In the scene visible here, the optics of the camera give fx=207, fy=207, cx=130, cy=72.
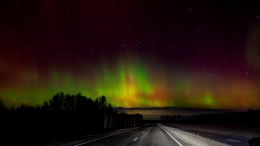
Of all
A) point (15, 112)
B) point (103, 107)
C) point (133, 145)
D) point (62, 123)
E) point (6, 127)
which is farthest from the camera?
point (103, 107)

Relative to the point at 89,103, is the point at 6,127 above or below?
below

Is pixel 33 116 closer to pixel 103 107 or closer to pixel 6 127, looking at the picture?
pixel 6 127

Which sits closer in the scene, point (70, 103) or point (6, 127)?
point (6, 127)

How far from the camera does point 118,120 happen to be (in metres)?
119

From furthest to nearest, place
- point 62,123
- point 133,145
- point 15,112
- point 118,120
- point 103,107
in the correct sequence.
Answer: point 103,107
point 118,120
point 15,112
point 62,123
point 133,145

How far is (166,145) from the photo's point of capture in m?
16.7

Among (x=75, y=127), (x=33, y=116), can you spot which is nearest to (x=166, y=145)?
(x=75, y=127)

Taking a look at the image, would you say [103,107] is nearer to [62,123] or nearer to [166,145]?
[62,123]

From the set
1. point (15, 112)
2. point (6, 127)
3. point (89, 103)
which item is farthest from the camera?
point (89, 103)

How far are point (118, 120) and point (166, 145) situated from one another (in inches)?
4120

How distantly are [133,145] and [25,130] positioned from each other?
5150cm

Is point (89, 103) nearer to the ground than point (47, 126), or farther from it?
farther from it

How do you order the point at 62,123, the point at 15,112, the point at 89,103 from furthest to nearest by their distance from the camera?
the point at 89,103 < the point at 15,112 < the point at 62,123

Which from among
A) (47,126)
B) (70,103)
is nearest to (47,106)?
(70,103)
